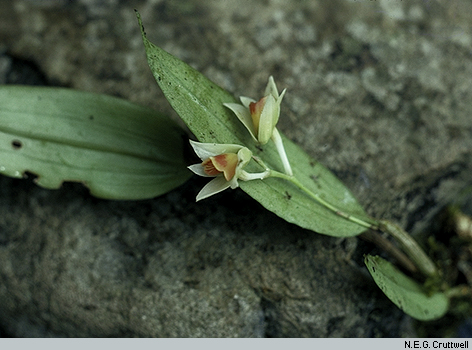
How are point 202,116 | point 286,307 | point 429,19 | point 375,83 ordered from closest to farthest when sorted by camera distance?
point 202,116
point 286,307
point 375,83
point 429,19

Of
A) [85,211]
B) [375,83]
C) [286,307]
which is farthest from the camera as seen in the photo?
[375,83]

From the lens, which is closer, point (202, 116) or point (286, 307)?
point (202, 116)

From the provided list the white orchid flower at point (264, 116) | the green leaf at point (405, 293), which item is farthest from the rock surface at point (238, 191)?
the white orchid flower at point (264, 116)

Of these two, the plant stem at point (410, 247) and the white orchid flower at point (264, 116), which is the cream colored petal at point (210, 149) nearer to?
the white orchid flower at point (264, 116)

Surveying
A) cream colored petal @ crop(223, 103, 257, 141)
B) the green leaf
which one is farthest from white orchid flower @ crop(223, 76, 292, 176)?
the green leaf

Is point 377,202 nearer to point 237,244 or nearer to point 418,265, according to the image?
point 418,265

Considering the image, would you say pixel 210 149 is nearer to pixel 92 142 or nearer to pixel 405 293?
pixel 92 142

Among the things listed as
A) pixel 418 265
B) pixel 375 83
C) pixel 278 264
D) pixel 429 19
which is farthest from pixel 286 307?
pixel 429 19

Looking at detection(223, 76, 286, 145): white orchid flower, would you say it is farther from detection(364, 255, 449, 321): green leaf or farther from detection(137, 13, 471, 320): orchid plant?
detection(364, 255, 449, 321): green leaf
